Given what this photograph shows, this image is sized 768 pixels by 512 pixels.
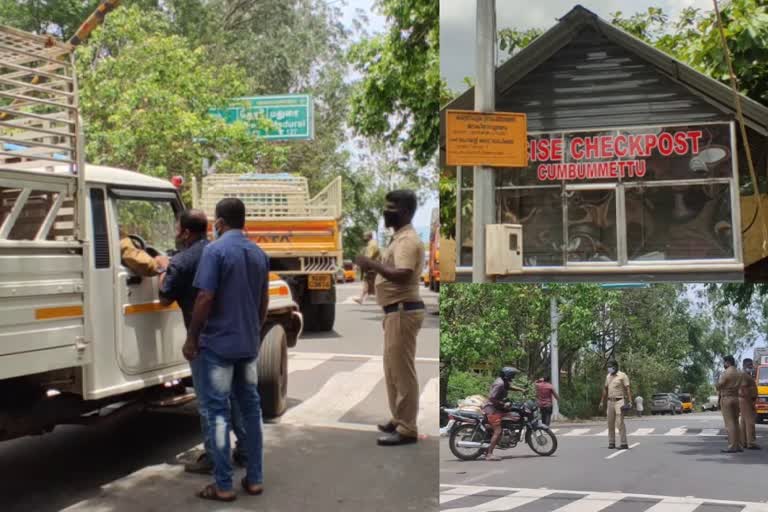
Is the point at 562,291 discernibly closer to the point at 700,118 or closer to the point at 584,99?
the point at 584,99

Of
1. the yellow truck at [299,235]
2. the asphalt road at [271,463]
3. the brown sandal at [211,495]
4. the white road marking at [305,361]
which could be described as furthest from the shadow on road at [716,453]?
the yellow truck at [299,235]

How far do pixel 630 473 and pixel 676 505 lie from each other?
14cm

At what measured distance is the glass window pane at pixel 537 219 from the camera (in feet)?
10.0

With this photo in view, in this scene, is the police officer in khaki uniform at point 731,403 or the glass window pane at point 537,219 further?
the glass window pane at point 537,219

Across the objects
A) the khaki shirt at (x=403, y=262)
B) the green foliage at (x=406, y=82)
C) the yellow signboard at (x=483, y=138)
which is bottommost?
the khaki shirt at (x=403, y=262)

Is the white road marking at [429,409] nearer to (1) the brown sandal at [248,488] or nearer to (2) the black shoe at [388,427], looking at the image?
(2) the black shoe at [388,427]

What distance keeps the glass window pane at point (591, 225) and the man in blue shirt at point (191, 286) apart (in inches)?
73.5

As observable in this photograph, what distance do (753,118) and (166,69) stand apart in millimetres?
8427

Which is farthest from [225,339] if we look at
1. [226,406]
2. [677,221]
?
[677,221]

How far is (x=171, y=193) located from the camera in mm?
5074

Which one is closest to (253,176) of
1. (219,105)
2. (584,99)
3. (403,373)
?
(219,105)

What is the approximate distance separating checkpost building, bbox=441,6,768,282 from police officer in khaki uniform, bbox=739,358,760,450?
2.37 feet

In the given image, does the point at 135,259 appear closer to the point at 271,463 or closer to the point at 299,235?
the point at 271,463

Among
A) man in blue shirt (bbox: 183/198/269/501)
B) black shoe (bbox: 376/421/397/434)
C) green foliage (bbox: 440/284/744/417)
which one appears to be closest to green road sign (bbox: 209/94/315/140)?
black shoe (bbox: 376/421/397/434)
